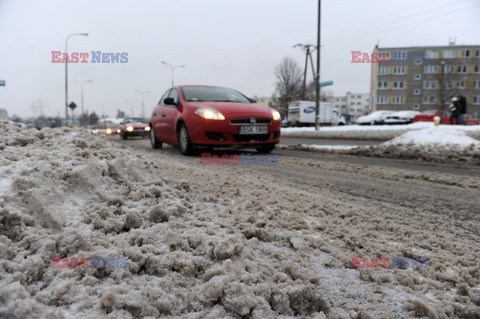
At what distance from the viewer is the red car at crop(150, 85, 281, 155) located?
5.54m

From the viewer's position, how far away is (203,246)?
151 centimetres

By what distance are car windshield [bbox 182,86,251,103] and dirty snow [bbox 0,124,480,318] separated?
11.9 ft

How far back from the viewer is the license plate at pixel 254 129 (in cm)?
561

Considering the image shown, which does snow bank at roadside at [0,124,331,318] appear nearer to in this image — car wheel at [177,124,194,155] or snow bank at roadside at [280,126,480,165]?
car wheel at [177,124,194,155]

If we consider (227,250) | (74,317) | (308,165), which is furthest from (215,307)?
(308,165)

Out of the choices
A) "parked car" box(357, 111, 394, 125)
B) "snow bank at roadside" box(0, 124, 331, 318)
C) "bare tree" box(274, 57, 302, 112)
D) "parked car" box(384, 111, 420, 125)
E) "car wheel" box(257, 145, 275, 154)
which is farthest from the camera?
"bare tree" box(274, 57, 302, 112)

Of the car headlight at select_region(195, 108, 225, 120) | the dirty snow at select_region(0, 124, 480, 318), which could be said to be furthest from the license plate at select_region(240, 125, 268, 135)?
the dirty snow at select_region(0, 124, 480, 318)

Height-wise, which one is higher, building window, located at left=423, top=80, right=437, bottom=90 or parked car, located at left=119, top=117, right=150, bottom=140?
building window, located at left=423, top=80, right=437, bottom=90

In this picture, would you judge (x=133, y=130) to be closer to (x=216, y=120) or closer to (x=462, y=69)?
(x=216, y=120)

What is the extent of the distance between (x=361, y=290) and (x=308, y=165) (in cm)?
373

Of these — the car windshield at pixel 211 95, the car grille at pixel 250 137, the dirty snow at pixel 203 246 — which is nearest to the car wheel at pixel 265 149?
the car grille at pixel 250 137

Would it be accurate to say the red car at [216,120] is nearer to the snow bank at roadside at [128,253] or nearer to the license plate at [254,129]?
the license plate at [254,129]

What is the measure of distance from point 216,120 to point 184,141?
2.99 feet

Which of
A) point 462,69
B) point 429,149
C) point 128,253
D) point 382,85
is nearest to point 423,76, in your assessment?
point 462,69
